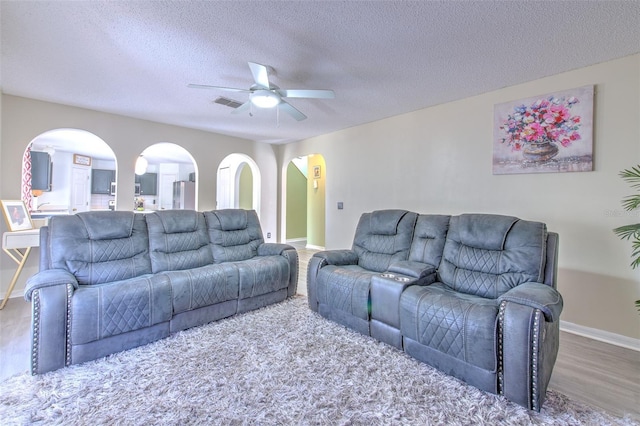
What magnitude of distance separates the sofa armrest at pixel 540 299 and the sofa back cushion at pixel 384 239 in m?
1.22

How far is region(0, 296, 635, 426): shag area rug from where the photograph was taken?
1563mm

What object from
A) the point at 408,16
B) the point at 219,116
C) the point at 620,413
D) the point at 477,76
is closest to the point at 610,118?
the point at 477,76

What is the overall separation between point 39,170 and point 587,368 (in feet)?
26.2

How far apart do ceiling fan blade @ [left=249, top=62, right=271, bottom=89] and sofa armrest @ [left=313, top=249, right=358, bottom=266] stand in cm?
174

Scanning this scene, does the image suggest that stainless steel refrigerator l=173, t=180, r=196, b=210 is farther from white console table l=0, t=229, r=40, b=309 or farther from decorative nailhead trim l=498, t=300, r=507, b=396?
decorative nailhead trim l=498, t=300, r=507, b=396

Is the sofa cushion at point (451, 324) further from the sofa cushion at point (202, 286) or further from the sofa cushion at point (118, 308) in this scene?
the sofa cushion at point (118, 308)

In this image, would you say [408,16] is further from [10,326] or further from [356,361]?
[10,326]

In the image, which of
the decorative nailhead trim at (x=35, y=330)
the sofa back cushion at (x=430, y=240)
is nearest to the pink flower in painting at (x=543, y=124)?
the sofa back cushion at (x=430, y=240)

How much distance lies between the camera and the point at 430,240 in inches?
110

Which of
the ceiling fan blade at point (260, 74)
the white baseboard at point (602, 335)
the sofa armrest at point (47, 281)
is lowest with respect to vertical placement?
the white baseboard at point (602, 335)

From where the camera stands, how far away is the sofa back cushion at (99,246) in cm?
242

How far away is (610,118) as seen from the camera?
2.50 meters

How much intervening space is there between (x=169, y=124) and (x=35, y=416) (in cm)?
413

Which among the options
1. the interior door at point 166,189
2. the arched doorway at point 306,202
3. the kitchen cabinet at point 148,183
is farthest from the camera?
the interior door at point 166,189
